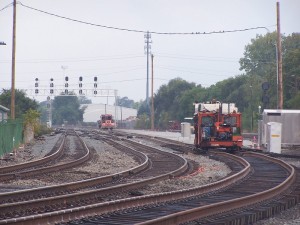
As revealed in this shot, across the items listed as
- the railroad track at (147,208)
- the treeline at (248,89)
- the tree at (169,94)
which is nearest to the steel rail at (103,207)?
the railroad track at (147,208)

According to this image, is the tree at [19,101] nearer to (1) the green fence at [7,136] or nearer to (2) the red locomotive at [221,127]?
(1) the green fence at [7,136]

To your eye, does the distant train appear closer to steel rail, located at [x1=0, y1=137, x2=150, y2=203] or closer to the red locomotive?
the red locomotive

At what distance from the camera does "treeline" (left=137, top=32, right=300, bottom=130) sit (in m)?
86.9

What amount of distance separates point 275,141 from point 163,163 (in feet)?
35.9

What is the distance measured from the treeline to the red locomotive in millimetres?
37395

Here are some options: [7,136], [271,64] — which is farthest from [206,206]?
[271,64]

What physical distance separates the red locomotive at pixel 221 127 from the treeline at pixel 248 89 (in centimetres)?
3740

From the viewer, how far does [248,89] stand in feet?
352

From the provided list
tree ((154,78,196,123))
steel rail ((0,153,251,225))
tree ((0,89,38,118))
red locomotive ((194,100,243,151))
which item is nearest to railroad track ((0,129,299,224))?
steel rail ((0,153,251,225))

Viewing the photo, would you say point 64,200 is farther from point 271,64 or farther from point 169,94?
point 271,64

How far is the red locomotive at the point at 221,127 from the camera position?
1379 inches

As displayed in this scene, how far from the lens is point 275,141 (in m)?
36.2

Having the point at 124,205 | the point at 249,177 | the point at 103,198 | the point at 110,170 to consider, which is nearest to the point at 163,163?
the point at 110,170

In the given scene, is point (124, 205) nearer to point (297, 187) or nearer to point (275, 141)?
point (297, 187)
